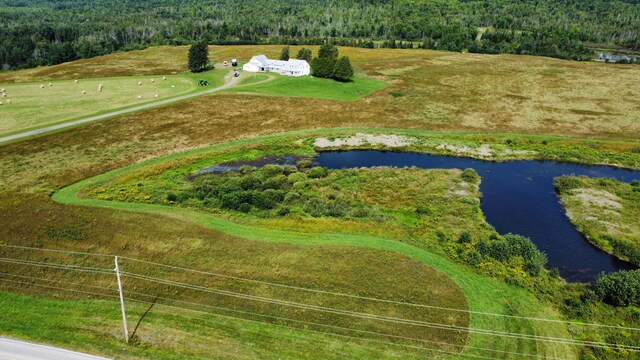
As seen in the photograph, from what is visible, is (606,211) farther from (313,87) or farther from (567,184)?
(313,87)

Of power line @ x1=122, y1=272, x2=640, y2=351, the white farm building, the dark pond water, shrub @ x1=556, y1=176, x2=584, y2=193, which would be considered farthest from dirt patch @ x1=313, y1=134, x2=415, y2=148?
the white farm building

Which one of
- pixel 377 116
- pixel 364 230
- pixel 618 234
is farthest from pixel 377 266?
pixel 377 116

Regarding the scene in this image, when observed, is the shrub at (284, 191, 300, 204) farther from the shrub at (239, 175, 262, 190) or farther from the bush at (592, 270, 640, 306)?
the bush at (592, 270, 640, 306)

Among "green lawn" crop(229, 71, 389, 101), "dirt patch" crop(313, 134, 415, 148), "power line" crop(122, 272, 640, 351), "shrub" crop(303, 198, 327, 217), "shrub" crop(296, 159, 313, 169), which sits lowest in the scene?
"power line" crop(122, 272, 640, 351)

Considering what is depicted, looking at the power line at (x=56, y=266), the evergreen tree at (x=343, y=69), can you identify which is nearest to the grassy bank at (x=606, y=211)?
the power line at (x=56, y=266)

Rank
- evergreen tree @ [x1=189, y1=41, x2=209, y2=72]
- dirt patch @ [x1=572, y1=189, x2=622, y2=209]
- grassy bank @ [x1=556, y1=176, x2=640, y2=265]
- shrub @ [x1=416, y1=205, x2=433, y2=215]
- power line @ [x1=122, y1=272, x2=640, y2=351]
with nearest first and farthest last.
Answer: power line @ [x1=122, y1=272, x2=640, y2=351] < grassy bank @ [x1=556, y1=176, x2=640, y2=265] < shrub @ [x1=416, y1=205, x2=433, y2=215] < dirt patch @ [x1=572, y1=189, x2=622, y2=209] < evergreen tree @ [x1=189, y1=41, x2=209, y2=72]

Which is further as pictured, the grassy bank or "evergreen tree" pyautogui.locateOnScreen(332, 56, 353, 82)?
"evergreen tree" pyautogui.locateOnScreen(332, 56, 353, 82)
